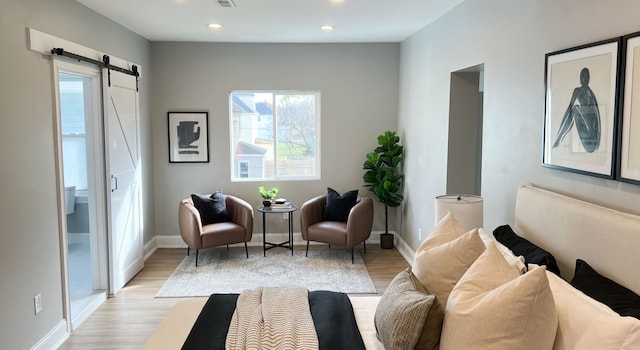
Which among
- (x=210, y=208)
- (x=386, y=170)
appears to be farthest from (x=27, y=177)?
(x=386, y=170)

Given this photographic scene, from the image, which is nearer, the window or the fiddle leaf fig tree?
the fiddle leaf fig tree

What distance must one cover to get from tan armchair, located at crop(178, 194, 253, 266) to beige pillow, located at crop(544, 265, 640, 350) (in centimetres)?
412

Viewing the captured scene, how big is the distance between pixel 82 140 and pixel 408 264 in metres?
4.32

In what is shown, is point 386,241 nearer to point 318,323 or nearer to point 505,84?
point 505,84

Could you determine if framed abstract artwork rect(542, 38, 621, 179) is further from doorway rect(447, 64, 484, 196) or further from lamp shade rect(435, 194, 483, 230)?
doorway rect(447, 64, 484, 196)

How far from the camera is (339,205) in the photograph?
581 cm

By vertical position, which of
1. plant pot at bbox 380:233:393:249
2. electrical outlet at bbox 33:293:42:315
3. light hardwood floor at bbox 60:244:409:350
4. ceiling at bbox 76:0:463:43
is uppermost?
ceiling at bbox 76:0:463:43

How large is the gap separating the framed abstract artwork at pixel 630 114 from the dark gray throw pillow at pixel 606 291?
0.44 metres

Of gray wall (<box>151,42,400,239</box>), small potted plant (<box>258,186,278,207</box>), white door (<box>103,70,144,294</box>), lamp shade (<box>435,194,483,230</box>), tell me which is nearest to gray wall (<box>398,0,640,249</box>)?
lamp shade (<box>435,194,483,230</box>)

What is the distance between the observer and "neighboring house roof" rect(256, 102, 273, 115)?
626 centimetres

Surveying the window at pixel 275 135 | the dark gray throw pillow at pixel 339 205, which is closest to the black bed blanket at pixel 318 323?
the dark gray throw pillow at pixel 339 205

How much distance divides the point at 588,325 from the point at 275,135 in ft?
16.8

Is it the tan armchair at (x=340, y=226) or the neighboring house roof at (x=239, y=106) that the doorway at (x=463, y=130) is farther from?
the neighboring house roof at (x=239, y=106)

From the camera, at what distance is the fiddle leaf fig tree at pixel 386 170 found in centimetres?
583
